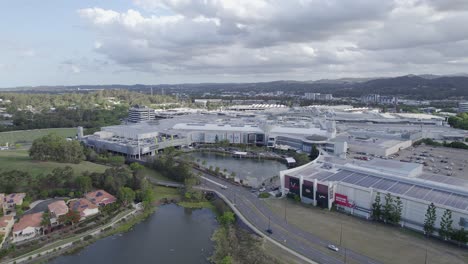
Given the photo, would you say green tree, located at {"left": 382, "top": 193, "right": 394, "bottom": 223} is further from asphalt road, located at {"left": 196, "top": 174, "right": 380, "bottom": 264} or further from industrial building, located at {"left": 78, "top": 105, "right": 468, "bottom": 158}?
industrial building, located at {"left": 78, "top": 105, "right": 468, "bottom": 158}

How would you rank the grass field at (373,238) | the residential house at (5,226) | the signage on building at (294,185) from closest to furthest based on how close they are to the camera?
the grass field at (373,238)
the residential house at (5,226)
the signage on building at (294,185)

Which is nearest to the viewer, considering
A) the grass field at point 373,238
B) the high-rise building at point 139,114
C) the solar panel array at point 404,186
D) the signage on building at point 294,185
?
the grass field at point 373,238

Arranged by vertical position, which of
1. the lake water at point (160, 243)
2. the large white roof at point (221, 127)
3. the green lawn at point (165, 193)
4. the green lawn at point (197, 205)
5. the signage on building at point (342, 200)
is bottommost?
the lake water at point (160, 243)

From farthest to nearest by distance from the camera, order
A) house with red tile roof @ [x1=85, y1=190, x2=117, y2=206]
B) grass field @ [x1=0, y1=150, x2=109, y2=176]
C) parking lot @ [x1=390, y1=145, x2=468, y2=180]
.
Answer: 1. grass field @ [x1=0, y1=150, x2=109, y2=176]
2. parking lot @ [x1=390, y1=145, x2=468, y2=180]
3. house with red tile roof @ [x1=85, y1=190, x2=117, y2=206]

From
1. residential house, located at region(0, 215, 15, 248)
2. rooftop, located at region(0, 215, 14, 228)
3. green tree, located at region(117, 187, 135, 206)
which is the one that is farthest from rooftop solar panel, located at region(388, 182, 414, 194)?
rooftop, located at region(0, 215, 14, 228)

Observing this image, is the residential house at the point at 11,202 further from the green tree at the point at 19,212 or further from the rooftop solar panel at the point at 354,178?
the rooftop solar panel at the point at 354,178

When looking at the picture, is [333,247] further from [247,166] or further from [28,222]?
[247,166]

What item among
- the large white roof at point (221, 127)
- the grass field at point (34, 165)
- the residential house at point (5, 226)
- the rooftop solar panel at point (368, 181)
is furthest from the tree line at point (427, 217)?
the large white roof at point (221, 127)
